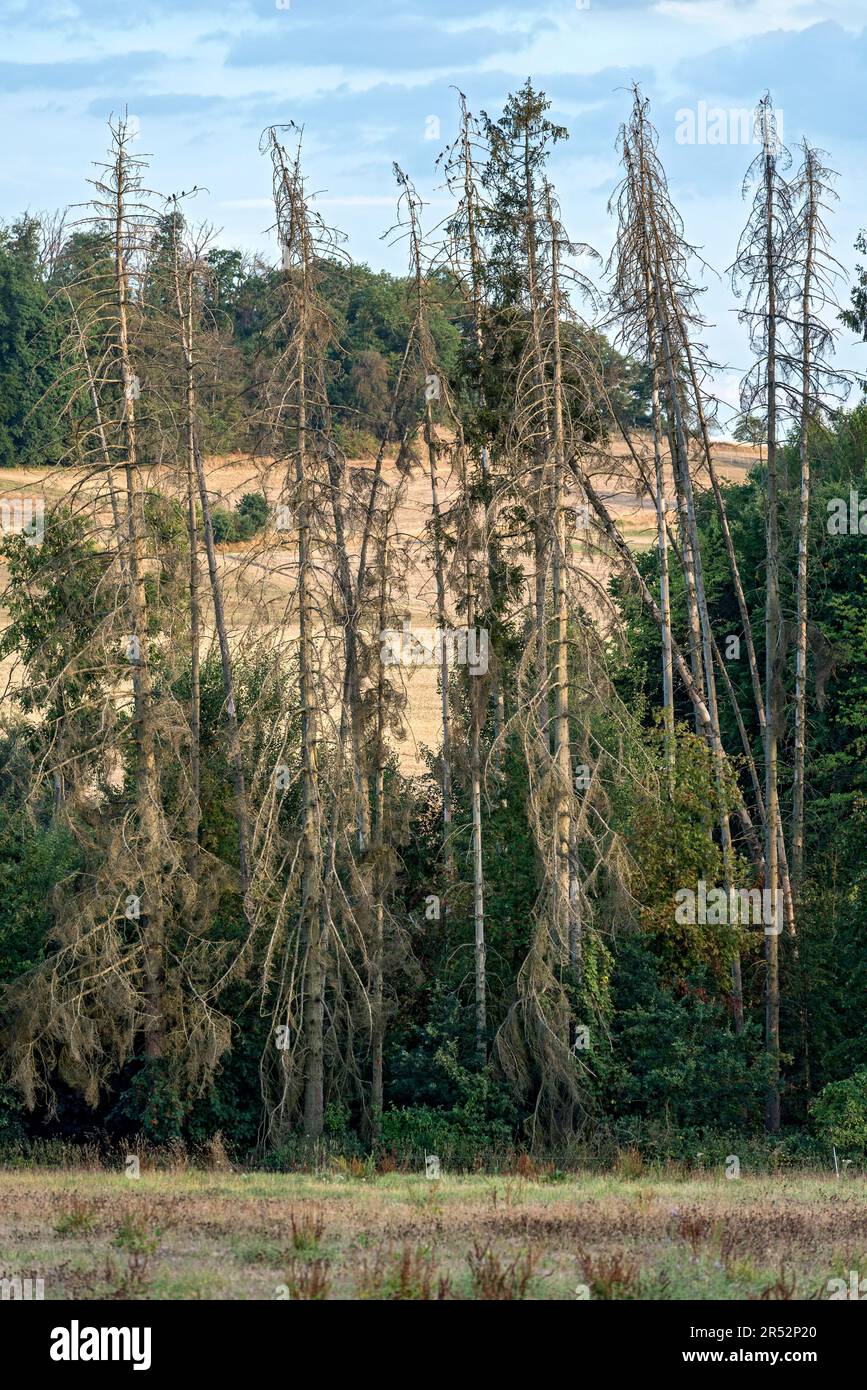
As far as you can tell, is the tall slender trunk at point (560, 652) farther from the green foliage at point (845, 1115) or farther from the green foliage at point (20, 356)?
the green foliage at point (20, 356)

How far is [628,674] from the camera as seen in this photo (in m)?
39.5

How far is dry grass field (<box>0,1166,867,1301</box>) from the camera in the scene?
11.9m

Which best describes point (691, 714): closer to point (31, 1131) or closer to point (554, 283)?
point (554, 283)

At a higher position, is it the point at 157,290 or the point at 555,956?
the point at 157,290

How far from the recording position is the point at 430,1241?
44.8 ft

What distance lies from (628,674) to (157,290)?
1467cm

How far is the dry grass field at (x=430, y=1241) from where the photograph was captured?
11.9m

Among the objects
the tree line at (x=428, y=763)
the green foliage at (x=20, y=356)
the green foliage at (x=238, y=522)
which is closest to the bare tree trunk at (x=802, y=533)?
the tree line at (x=428, y=763)

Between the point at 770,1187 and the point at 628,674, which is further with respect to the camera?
the point at 628,674

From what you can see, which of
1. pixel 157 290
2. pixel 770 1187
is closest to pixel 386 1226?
pixel 770 1187

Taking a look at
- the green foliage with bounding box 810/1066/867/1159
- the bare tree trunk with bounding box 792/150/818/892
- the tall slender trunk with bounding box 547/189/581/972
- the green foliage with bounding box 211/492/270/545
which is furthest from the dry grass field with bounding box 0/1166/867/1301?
the green foliage with bounding box 211/492/270/545

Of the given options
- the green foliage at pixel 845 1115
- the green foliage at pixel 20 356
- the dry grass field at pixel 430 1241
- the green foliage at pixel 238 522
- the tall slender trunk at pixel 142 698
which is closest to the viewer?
the dry grass field at pixel 430 1241

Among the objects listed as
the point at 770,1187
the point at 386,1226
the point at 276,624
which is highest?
the point at 276,624

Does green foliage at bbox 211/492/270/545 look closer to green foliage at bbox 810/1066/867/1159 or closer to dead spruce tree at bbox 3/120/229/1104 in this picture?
dead spruce tree at bbox 3/120/229/1104
